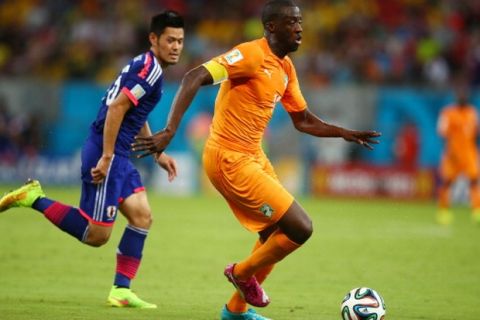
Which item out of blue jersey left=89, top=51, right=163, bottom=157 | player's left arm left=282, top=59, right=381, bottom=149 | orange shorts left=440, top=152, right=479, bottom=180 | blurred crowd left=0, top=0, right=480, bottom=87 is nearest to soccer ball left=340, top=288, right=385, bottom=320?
player's left arm left=282, top=59, right=381, bottom=149

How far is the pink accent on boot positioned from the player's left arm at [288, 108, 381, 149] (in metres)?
1.54

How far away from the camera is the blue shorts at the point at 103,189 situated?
29.5ft

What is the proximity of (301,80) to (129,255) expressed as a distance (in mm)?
16658

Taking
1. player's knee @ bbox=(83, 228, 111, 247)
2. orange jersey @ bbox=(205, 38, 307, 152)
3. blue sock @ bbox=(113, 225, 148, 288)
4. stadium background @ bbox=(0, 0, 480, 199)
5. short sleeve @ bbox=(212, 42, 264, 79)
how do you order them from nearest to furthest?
short sleeve @ bbox=(212, 42, 264, 79) → orange jersey @ bbox=(205, 38, 307, 152) → player's knee @ bbox=(83, 228, 111, 247) → blue sock @ bbox=(113, 225, 148, 288) → stadium background @ bbox=(0, 0, 480, 199)

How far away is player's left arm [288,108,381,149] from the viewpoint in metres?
8.81

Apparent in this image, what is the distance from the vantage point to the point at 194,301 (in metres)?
9.52

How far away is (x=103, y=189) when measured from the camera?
897cm

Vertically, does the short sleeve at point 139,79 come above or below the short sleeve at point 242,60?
below

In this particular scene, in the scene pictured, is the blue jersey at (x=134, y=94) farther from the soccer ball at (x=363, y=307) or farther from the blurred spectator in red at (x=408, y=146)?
the blurred spectator in red at (x=408, y=146)

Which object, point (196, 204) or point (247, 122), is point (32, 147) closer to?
point (196, 204)

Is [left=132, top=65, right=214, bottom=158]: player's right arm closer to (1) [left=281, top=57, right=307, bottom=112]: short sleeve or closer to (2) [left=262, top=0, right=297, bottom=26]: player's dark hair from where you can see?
(2) [left=262, top=0, right=297, bottom=26]: player's dark hair

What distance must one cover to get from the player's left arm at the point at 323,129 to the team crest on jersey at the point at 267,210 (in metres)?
1.22

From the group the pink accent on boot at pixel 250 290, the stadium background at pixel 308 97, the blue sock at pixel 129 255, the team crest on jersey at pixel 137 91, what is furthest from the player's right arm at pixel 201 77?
the stadium background at pixel 308 97

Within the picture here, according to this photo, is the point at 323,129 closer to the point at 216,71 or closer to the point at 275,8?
the point at 275,8
